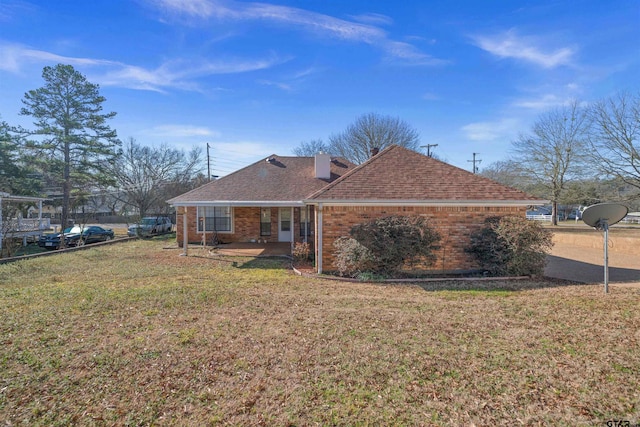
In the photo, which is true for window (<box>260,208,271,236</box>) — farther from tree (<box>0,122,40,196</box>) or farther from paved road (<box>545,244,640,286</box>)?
tree (<box>0,122,40,196</box>)

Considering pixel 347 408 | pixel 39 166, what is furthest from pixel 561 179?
pixel 39 166

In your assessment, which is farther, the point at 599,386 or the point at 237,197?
the point at 237,197

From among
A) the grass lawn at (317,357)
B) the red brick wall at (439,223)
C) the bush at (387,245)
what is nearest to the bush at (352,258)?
the bush at (387,245)

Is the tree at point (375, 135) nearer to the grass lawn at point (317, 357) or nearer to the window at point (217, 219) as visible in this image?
the window at point (217, 219)

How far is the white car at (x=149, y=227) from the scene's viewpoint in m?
22.9

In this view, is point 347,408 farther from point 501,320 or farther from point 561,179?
point 561,179

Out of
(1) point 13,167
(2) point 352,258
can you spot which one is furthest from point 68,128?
(2) point 352,258

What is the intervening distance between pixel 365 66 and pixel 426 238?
8.54m

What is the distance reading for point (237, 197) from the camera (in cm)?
1588

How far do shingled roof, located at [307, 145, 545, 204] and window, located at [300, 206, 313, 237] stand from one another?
13.9 feet

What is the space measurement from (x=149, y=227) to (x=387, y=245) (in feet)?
67.4

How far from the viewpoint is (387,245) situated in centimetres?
909

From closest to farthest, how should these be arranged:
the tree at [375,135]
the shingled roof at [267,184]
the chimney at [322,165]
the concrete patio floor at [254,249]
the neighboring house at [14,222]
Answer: the concrete patio floor at [254,249], the neighboring house at [14,222], the shingled roof at [267,184], the chimney at [322,165], the tree at [375,135]

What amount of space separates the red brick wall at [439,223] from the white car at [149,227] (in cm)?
1770
